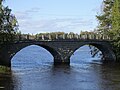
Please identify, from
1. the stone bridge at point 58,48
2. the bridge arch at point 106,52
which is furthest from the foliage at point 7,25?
the bridge arch at point 106,52

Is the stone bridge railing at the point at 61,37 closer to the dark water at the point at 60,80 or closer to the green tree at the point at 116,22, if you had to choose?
the green tree at the point at 116,22

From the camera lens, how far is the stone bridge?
75.4 metres

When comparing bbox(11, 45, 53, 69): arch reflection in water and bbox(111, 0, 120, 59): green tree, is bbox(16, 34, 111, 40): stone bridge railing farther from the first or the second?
bbox(11, 45, 53, 69): arch reflection in water

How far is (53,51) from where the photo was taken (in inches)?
3378

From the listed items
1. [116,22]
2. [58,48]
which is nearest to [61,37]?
[58,48]

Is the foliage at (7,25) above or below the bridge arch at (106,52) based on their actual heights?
above

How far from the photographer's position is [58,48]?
Result: 8444 cm

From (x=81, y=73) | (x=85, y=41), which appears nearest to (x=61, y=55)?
(x=85, y=41)

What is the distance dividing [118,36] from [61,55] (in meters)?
13.9

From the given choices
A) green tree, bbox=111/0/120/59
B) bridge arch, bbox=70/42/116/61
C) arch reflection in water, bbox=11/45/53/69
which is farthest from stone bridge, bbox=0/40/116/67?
green tree, bbox=111/0/120/59

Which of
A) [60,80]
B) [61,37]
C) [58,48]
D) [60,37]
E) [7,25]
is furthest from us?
[61,37]

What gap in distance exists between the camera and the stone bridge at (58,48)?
247ft

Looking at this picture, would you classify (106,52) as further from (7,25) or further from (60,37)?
(7,25)

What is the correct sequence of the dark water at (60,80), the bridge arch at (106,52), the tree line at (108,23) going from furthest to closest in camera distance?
the bridge arch at (106,52)
the tree line at (108,23)
the dark water at (60,80)
